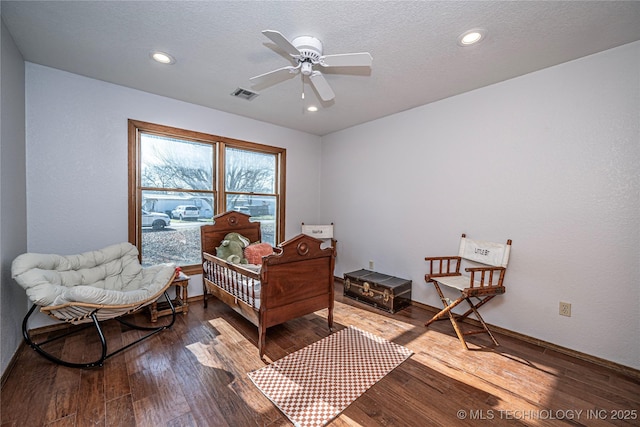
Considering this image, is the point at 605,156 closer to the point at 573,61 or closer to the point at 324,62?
the point at 573,61

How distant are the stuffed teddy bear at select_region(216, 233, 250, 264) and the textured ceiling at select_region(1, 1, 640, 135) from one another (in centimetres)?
176

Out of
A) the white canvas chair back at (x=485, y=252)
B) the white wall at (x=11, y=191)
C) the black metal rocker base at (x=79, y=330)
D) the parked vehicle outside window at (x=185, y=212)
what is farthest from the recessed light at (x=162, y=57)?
the white canvas chair back at (x=485, y=252)

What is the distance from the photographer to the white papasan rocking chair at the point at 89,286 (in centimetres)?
194

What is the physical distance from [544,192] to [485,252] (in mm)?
772

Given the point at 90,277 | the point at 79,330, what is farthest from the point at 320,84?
the point at 79,330

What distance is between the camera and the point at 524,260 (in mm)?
2561

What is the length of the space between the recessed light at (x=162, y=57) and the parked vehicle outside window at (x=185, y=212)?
5.67 ft

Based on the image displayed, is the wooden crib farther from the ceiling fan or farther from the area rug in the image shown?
the ceiling fan

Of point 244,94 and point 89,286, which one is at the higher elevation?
point 244,94

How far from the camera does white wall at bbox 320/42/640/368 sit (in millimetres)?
2094

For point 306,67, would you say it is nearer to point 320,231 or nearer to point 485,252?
point 485,252

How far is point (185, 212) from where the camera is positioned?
3.47m

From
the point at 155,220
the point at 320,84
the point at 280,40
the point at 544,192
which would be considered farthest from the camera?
the point at 155,220

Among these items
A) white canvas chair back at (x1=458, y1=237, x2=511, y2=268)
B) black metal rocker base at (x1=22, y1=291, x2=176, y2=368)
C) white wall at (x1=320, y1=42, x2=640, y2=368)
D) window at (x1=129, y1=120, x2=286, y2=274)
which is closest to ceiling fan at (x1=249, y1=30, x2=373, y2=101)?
white wall at (x1=320, y1=42, x2=640, y2=368)
